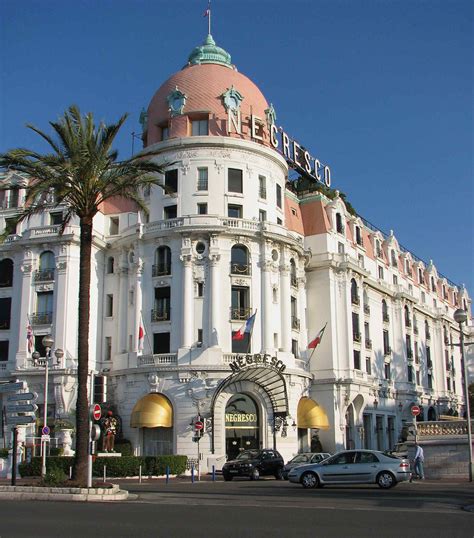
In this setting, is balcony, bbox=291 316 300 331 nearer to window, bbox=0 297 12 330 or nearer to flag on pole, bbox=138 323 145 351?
flag on pole, bbox=138 323 145 351

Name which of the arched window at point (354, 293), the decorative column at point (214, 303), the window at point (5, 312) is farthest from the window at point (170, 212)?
the arched window at point (354, 293)

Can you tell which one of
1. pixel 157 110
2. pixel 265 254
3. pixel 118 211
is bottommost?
pixel 265 254

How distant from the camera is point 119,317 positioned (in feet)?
182

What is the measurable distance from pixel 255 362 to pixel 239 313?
466 cm

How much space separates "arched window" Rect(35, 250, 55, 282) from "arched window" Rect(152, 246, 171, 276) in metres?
7.80

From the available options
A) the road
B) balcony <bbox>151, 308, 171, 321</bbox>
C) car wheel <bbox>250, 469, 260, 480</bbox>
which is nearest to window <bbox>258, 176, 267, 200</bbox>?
balcony <bbox>151, 308, 171, 321</bbox>

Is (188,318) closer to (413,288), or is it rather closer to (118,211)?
(118,211)

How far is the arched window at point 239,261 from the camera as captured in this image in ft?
174

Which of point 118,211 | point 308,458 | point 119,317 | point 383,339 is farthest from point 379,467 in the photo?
point 383,339

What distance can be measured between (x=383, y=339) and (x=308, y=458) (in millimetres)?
32978

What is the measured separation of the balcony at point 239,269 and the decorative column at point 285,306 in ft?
10.9

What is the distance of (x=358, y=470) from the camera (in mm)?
28484

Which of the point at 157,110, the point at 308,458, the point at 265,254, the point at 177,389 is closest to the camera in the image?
the point at 308,458

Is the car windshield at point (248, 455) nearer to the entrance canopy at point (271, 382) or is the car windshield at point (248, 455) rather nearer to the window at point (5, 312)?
the entrance canopy at point (271, 382)
